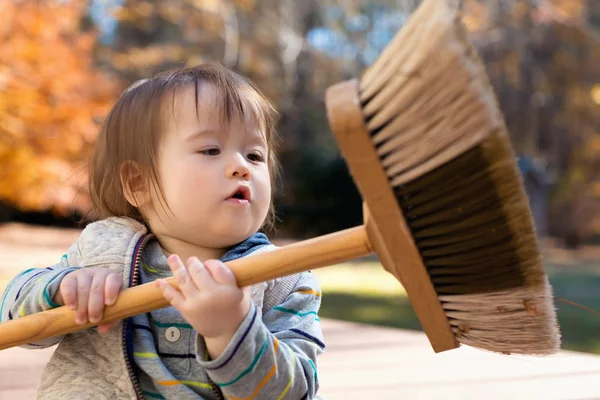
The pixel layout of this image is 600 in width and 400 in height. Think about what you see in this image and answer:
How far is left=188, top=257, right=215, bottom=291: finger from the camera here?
109 centimetres

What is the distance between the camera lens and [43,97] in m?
6.11

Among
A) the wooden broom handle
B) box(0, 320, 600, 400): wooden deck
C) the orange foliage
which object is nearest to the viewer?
the wooden broom handle

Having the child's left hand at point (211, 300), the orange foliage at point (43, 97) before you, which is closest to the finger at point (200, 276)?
the child's left hand at point (211, 300)

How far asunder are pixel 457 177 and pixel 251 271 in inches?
13.1

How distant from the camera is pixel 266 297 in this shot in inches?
52.5

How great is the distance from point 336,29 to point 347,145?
11.5m

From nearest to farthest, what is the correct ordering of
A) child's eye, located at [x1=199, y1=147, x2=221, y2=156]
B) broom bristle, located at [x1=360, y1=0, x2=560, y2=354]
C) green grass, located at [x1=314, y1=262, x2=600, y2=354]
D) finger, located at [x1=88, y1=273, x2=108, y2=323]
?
broom bristle, located at [x1=360, y1=0, x2=560, y2=354] → finger, located at [x1=88, y1=273, x2=108, y2=323] → child's eye, located at [x1=199, y1=147, x2=221, y2=156] → green grass, located at [x1=314, y1=262, x2=600, y2=354]

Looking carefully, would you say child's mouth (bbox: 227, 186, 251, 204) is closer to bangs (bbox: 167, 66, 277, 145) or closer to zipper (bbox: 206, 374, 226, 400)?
bangs (bbox: 167, 66, 277, 145)

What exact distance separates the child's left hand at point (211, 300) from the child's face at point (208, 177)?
195 millimetres

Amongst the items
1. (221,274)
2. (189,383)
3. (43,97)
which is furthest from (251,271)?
(43,97)

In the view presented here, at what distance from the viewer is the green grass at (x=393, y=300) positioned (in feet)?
16.6

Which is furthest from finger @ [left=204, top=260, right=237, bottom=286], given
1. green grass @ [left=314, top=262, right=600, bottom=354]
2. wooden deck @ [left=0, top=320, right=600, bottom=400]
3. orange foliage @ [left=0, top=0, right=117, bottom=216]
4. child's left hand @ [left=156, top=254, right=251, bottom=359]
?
orange foliage @ [left=0, top=0, right=117, bottom=216]

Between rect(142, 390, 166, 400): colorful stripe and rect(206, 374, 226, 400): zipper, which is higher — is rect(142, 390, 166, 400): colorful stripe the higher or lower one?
the lower one

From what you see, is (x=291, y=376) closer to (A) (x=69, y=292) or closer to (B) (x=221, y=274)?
(B) (x=221, y=274)
